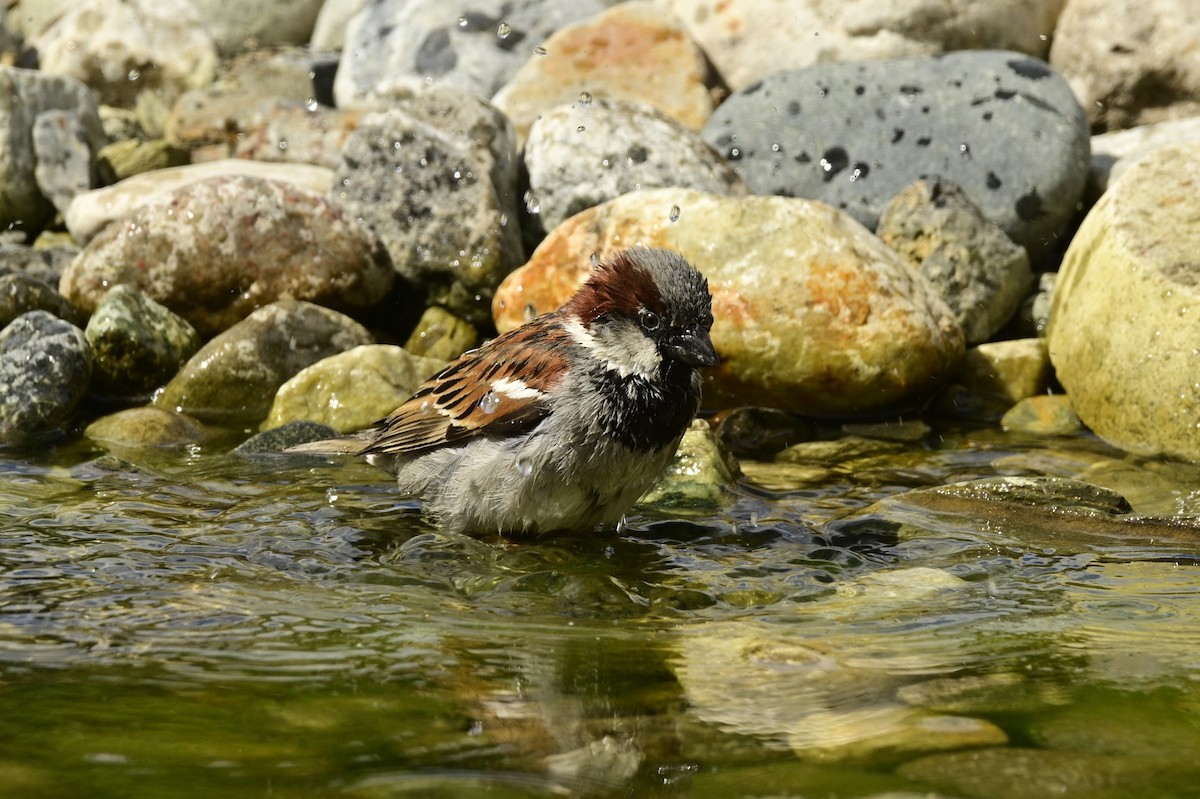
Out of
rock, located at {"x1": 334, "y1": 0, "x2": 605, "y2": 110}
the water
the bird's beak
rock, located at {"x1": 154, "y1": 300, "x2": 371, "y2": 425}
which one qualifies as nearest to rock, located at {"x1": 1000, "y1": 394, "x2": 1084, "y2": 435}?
the water

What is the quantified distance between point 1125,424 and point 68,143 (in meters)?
8.43

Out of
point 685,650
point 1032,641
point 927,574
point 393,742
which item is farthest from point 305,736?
point 927,574

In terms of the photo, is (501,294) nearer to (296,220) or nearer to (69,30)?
(296,220)

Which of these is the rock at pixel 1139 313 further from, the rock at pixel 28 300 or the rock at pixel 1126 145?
the rock at pixel 28 300

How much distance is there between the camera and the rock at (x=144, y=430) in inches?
283

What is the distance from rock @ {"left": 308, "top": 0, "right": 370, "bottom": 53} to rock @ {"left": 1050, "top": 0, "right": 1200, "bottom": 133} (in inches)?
299

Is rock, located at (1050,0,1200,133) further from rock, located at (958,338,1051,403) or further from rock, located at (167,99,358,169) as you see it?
rock, located at (167,99,358,169)

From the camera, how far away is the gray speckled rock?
288 inches

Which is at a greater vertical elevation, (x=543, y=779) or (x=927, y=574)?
(x=543, y=779)

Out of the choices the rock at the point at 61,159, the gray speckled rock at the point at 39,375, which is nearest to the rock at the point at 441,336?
the gray speckled rock at the point at 39,375

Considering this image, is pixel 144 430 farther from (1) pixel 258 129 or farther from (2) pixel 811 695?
(1) pixel 258 129

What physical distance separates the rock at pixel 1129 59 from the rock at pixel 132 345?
723 cm

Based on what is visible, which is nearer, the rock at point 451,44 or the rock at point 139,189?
the rock at point 139,189

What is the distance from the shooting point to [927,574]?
189 inches
